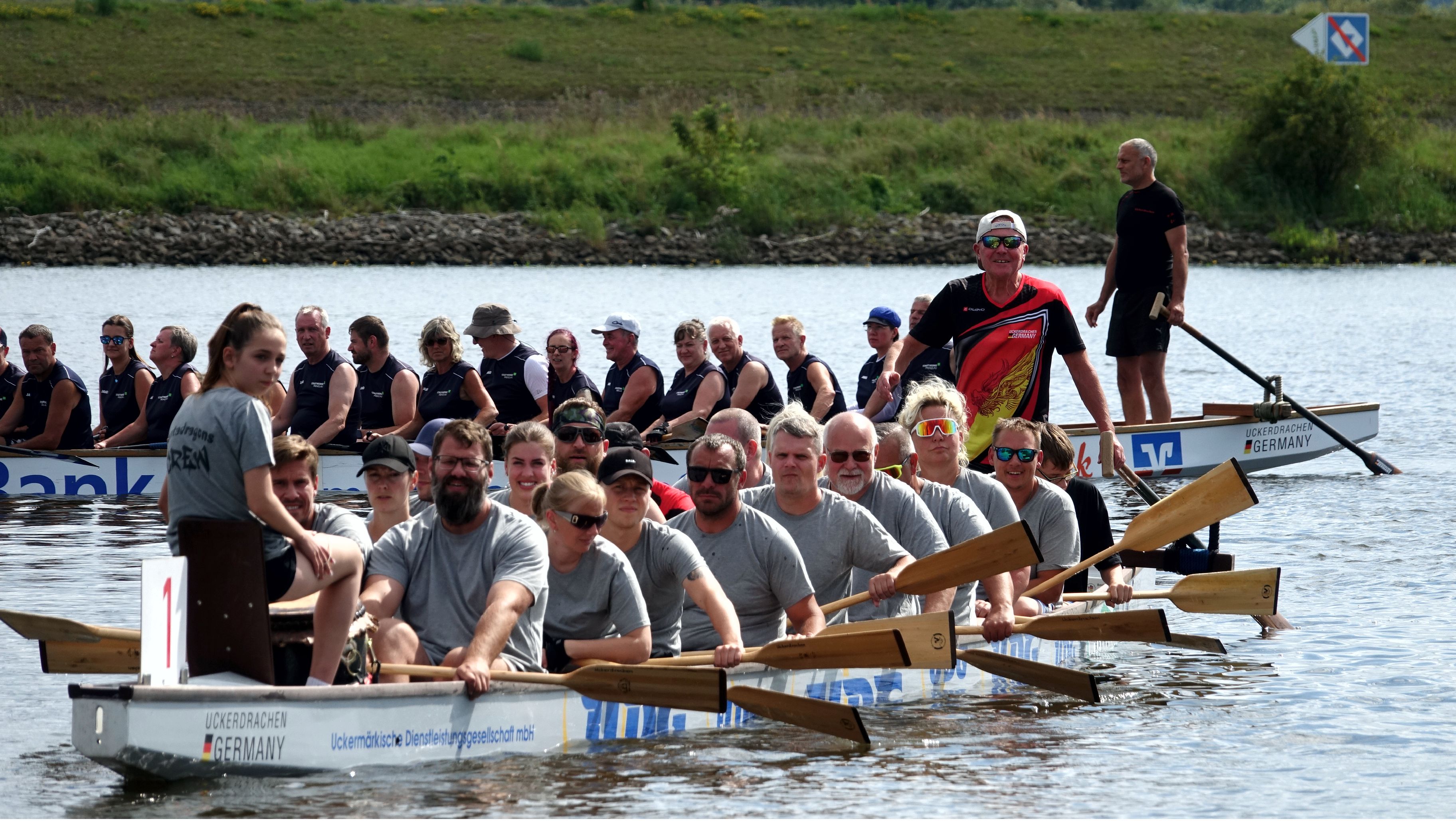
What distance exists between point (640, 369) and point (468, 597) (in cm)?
636

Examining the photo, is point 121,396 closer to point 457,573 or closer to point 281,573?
point 457,573

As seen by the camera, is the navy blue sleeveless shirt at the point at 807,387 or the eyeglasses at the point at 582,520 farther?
the navy blue sleeveless shirt at the point at 807,387

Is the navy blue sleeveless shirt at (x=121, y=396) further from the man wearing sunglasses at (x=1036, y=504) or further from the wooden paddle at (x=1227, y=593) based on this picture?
the wooden paddle at (x=1227, y=593)

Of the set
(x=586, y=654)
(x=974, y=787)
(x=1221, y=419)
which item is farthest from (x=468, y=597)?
(x=1221, y=419)

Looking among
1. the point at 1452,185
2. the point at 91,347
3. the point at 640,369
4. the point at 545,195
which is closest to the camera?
the point at 640,369

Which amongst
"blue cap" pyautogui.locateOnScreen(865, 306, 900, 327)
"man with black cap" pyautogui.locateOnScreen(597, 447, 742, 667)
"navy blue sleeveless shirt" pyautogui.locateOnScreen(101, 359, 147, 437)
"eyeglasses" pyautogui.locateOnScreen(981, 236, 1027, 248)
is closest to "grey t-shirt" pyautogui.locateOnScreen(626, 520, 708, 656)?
"man with black cap" pyautogui.locateOnScreen(597, 447, 742, 667)

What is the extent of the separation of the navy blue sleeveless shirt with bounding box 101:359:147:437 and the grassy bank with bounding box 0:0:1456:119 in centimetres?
3925

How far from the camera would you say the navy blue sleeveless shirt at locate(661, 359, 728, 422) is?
515 inches

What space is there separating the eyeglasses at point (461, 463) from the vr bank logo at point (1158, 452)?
334 inches

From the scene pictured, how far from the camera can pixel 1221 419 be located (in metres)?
14.9

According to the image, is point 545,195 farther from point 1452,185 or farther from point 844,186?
point 1452,185

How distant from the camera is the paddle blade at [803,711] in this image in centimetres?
744

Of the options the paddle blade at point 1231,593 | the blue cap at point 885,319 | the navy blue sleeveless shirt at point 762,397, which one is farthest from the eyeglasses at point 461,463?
the blue cap at point 885,319

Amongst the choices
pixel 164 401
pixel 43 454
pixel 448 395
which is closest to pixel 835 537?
pixel 448 395
